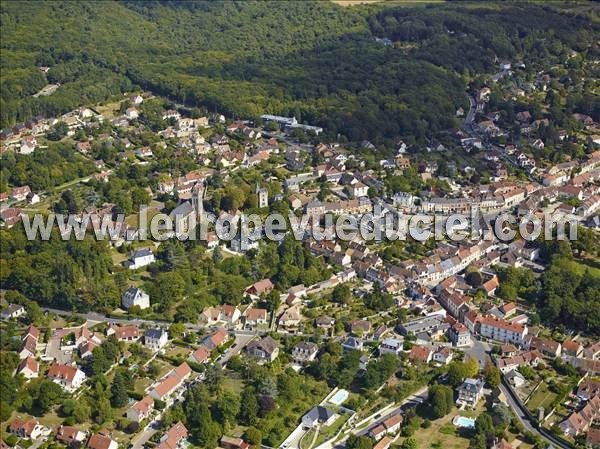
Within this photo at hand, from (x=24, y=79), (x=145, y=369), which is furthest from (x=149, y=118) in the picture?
(x=145, y=369)

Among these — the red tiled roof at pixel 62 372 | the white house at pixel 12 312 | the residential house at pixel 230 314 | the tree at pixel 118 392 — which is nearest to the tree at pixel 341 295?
the residential house at pixel 230 314

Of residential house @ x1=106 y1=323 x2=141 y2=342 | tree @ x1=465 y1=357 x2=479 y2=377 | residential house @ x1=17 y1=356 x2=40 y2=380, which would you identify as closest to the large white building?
tree @ x1=465 y1=357 x2=479 y2=377

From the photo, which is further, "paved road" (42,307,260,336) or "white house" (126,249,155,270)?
"white house" (126,249,155,270)

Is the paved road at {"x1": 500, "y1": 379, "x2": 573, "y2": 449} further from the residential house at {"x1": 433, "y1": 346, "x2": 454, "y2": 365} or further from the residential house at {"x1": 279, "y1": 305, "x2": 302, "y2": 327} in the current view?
the residential house at {"x1": 279, "y1": 305, "x2": 302, "y2": 327}

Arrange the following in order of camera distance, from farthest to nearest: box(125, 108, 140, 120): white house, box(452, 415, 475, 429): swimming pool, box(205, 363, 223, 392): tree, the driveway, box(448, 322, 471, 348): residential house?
box(125, 108, 140, 120): white house, box(448, 322, 471, 348): residential house, the driveway, box(205, 363, 223, 392): tree, box(452, 415, 475, 429): swimming pool

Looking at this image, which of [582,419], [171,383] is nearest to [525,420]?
[582,419]

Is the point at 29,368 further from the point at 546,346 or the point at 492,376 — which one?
the point at 546,346

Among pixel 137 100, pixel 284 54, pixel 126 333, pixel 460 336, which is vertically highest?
pixel 284 54

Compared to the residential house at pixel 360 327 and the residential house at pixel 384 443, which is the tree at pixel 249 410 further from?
the residential house at pixel 360 327
